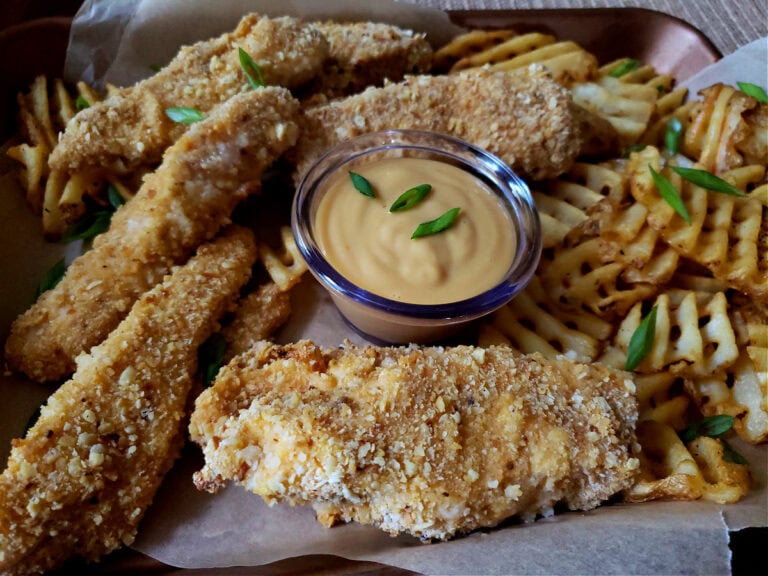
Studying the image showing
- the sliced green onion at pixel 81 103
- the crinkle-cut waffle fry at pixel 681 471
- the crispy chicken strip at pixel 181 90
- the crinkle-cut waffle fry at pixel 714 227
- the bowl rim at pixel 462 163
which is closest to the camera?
the crinkle-cut waffle fry at pixel 681 471

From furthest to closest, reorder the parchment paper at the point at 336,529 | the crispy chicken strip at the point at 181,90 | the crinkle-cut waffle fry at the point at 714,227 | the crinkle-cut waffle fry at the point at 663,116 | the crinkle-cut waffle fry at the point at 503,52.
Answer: the crinkle-cut waffle fry at the point at 503,52 → the crinkle-cut waffle fry at the point at 663,116 → the crispy chicken strip at the point at 181,90 → the crinkle-cut waffle fry at the point at 714,227 → the parchment paper at the point at 336,529

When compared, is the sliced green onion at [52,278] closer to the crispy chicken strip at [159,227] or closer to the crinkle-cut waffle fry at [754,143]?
the crispy chicken strip at [159,227]

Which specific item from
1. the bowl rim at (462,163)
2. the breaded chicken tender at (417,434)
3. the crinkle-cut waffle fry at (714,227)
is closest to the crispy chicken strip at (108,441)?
the breaded chicken tender at (417,434)

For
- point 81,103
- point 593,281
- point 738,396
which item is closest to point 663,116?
point 593,281

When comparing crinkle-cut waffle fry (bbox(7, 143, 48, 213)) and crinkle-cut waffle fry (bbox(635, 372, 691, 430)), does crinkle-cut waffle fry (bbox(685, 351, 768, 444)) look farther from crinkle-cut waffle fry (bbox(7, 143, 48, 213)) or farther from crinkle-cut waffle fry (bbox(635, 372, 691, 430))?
crinkle-cut waffle fry (bbox(7, 143, 48, 213))

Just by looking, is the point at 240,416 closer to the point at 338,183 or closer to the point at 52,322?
the point at 52,322

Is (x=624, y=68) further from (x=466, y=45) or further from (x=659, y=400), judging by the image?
(x=659, y=400)

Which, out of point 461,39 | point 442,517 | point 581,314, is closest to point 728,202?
point 581,314
